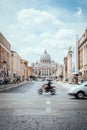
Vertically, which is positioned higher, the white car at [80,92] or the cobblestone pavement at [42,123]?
the white car at [80,92]

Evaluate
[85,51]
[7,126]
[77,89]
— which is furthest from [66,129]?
[85,51]

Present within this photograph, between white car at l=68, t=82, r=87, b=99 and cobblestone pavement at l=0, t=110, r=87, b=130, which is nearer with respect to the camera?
cobblestone pavement at l=0, t=110, r=87, b=130

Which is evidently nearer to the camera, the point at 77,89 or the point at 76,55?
the point at 77,89

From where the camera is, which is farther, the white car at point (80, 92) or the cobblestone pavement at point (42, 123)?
the white car at point (80, 92)

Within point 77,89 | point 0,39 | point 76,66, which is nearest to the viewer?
point 77,89

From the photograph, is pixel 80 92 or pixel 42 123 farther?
pixel 80 92

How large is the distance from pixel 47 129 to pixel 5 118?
3.53m

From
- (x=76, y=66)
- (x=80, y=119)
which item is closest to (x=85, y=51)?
(x=76, y=66)

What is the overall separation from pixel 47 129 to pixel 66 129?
25.6 inches

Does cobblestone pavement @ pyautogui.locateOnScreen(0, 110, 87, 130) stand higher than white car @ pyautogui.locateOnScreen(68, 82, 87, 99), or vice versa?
white car @ pyautogui.locateOnScreen(68, 82, 87, 99)

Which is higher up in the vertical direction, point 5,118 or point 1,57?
point 1,57

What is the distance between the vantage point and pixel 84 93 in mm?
30531

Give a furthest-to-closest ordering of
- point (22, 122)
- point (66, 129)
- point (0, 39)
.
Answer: point (0, 39) < point (22, 122) < point (66, 129)

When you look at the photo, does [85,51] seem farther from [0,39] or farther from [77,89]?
[77,89]
